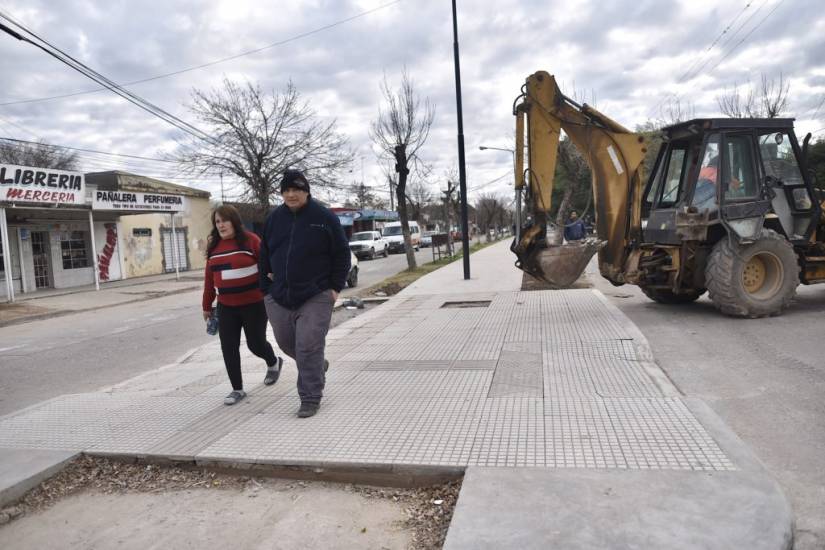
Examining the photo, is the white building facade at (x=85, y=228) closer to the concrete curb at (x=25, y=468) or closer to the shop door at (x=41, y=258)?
the shop door at (x=41, y=258)

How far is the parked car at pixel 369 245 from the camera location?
32.3 metres

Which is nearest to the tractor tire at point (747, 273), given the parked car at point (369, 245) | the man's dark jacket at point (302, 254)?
the man's dark jacket at point (302, 254)

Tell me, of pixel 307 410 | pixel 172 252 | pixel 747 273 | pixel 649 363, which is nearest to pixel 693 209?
pixel 747 273

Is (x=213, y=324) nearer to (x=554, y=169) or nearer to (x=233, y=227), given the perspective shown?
(x=233, y=227)

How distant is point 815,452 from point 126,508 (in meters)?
4.04

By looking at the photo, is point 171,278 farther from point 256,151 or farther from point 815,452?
point 815,452

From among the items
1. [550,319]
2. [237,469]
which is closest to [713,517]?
[237,469]

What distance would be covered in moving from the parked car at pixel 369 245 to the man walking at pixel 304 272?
26.7 meters

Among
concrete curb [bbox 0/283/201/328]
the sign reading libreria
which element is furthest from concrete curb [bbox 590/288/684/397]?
the sign reading libreria

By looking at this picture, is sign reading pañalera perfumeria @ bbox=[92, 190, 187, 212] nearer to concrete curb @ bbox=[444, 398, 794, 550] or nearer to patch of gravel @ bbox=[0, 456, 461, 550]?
patch of gravel @ bbox=[0, 456, 461, 550]

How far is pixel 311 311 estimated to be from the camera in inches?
177

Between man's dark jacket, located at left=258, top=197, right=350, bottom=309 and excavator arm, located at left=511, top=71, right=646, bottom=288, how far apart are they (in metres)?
4.22

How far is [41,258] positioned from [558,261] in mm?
19298

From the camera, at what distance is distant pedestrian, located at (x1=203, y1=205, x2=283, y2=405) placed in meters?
4.92
